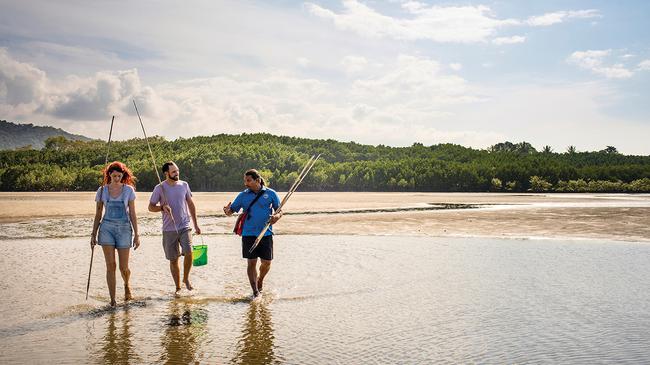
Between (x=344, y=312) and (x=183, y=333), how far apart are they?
2.36m

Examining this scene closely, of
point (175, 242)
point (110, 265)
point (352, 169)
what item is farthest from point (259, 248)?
point (352, 169)

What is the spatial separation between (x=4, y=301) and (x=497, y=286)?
26.9 ft

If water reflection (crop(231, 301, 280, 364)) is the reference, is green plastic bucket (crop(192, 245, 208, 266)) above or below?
above

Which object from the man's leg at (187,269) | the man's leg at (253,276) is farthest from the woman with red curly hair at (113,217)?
the man's leg at (253,276)

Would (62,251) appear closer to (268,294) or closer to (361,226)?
(268,294)

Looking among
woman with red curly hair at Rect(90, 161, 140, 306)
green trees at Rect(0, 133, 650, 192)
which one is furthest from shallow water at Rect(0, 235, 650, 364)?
green trees at Rect(0, 133, 650, 192)

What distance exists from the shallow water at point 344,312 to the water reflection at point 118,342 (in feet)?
0.07

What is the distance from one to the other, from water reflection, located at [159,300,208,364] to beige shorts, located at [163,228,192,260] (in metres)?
0.88

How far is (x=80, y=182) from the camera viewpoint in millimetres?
105000

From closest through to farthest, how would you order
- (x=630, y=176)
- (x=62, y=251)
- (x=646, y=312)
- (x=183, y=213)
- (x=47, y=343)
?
(x=47, y=343) < (x=646, y=312) < (x=183, y=213) < (x=62, y=251) < (x=630, y=176)

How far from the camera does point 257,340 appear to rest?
6703 millimetres

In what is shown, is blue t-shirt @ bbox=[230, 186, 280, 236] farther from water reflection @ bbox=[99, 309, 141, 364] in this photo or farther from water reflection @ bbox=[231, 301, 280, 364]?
water reflection @ bbox=[99, 309, 141, 364]

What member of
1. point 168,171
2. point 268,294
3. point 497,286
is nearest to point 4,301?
point 168,171

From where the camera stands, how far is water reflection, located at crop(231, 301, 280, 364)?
5.96 m
